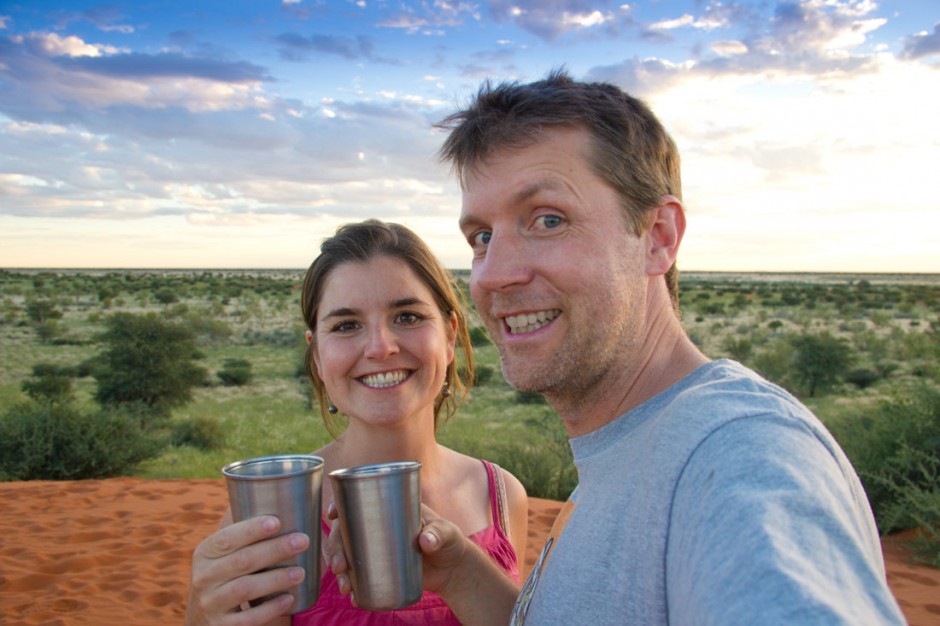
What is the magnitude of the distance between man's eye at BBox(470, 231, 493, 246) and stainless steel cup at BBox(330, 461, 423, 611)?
0.60 meters

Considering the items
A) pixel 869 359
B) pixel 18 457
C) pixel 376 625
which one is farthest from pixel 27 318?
pixel 376 625

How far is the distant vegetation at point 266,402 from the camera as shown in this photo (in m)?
8.32

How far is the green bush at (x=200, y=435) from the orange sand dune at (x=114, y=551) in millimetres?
3277

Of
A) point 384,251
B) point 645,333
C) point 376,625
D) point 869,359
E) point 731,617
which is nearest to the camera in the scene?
point 731,617

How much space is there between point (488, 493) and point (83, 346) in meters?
26.0

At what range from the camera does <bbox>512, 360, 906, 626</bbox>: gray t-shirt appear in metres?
0.80

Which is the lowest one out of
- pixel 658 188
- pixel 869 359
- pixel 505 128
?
pixel 869 359

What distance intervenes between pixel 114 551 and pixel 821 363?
16.6 m

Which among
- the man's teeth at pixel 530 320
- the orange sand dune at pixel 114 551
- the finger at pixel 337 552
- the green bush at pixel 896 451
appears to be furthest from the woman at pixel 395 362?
the green bush at pixel 896 451

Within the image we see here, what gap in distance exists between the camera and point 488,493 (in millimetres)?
2902

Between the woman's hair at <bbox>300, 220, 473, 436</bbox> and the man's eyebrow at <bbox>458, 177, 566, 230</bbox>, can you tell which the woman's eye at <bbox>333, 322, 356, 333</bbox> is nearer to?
the woman's hair at <bbox>300, 220, 473, 436</bbox>

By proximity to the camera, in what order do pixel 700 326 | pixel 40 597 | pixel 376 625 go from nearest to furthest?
pixel 376 625
pixel 40 597
pixel 700 326

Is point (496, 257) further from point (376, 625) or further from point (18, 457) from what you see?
point (18, 457)

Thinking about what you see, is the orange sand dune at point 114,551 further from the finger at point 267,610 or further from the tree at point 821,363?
the tree at point 821,363
